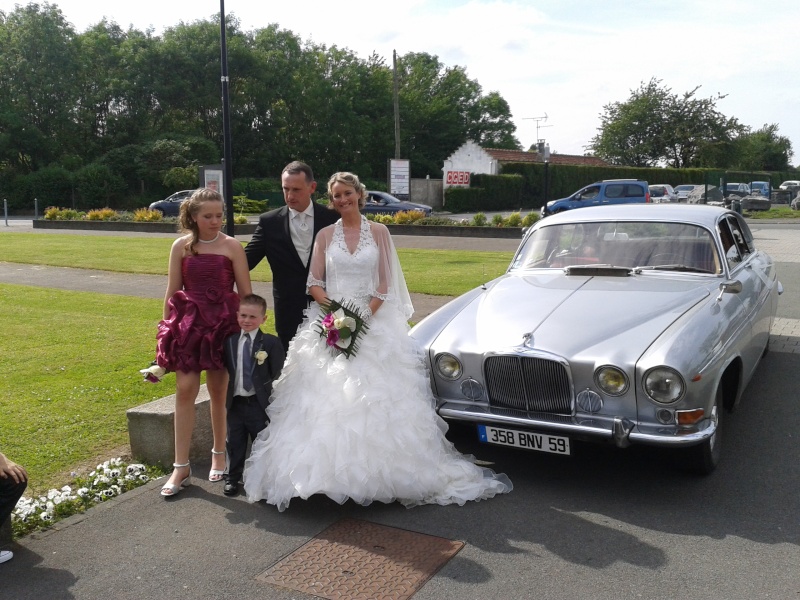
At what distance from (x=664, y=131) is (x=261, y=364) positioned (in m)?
66.4

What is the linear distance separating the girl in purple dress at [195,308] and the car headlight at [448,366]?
1.36 metres

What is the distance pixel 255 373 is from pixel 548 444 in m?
1.88

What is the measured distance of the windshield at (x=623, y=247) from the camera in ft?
20.1

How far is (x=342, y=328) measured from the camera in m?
4.82

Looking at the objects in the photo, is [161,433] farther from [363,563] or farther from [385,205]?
[385,205]

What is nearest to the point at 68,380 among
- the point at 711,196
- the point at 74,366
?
the point at 74,366

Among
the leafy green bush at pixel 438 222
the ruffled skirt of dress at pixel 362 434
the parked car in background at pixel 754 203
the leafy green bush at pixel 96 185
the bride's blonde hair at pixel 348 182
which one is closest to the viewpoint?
the ruffled skirt of dress at pixel 362 434

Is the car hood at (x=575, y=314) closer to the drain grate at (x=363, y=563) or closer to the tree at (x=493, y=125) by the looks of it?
the drain grate at (x=363, y=563)

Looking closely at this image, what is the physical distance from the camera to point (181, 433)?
16.2 ft

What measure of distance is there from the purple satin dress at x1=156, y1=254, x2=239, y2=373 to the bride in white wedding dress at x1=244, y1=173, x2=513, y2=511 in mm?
467

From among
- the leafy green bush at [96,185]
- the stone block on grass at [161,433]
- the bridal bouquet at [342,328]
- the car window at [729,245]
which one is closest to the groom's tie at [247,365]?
the bridal bouquet at [342,328]

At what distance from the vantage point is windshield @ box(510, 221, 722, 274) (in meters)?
6.13

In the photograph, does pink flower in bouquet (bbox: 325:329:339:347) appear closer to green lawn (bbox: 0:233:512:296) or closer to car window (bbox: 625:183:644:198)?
green lawn (bbox: 0:233:512:296)

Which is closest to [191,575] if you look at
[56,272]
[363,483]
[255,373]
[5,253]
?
[363,483]
